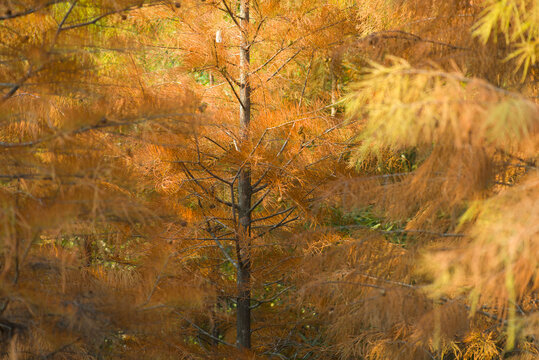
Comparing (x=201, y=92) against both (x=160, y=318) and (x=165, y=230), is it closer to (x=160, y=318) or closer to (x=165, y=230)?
(x=165, y=230)

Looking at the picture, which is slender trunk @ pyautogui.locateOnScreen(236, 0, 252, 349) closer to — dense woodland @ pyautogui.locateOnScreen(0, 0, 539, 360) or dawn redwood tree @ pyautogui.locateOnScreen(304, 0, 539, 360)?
dense woodland @ pyautogui.locateOnScreen(0, 0, 539, 360)

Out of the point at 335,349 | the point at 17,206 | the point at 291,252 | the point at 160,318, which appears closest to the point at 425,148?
the point at 160,318

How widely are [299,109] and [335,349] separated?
98.5 inches

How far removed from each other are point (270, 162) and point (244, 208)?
0.73 m

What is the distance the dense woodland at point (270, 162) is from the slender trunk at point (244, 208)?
18mm

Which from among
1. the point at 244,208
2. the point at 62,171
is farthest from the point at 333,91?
the point at 62,171

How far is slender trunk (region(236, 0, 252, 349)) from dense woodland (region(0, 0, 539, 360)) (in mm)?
18

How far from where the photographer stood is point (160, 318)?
305 centimetres

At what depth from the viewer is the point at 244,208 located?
4965mm

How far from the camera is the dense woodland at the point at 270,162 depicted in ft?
7.82

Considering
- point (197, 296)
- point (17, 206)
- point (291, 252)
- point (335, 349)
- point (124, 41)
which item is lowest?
point (335, 349)

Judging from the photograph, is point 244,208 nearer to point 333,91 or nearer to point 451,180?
point 333,91

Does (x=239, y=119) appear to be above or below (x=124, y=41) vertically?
below

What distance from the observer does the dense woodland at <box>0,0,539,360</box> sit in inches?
93.9
